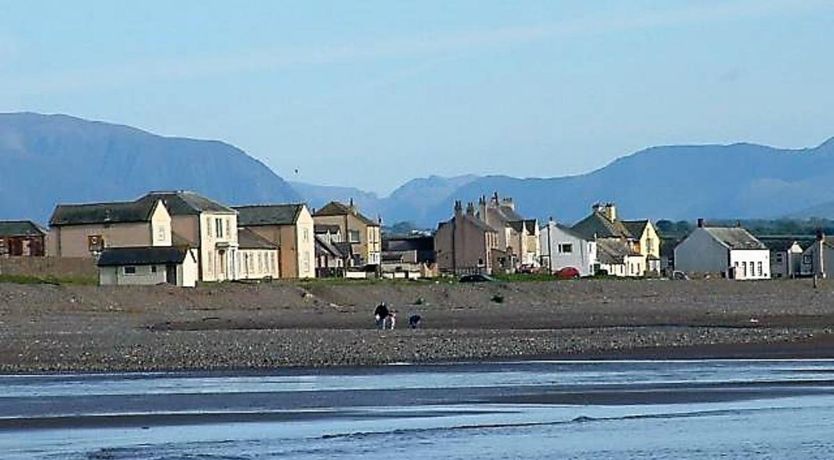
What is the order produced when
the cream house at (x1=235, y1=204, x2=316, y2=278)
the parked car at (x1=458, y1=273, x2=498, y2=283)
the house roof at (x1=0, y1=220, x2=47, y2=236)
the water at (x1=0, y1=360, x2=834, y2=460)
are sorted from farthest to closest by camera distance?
the house roof at (x1=0, y1=220, x2=47, y2=236)
the cream house at (x1=235, y1=204, x2=316, y2=278)
the parked car at (x1=458, y1=273, x2=498, y2=283)
the water at (x1=0, y1=360, x2=834, y2=460)

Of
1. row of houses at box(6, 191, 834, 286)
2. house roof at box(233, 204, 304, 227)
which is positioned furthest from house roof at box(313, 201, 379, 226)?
house roof at box(233, 204, 304, 227)

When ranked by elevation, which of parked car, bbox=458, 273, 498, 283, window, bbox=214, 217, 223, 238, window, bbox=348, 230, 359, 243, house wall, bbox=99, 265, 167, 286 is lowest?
parked car, bbox=458, 273, 498, 283

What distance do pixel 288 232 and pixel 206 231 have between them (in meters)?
8.34

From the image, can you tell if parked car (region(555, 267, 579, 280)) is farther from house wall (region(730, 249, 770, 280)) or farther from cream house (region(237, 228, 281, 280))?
cream house (region(237, 228, 281, 280))

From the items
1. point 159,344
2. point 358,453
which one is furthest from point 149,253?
point 358,453

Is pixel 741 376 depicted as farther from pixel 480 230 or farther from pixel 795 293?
pixel 480 230

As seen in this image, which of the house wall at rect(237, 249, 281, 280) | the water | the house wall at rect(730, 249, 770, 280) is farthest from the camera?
the house wall at rect(730, 249, 770, 280)

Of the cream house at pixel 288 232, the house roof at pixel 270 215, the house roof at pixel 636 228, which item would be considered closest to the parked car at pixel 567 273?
the cream house at pixel 288 232

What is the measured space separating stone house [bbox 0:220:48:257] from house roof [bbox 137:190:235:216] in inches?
282

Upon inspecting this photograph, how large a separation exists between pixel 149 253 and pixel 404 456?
58.8m

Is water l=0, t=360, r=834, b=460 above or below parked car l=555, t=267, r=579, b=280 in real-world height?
below

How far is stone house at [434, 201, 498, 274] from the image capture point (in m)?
110

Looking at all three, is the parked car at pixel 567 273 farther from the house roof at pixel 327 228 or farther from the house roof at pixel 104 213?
the house roof at pixel 104 213

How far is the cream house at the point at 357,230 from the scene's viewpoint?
11412 centimetres
